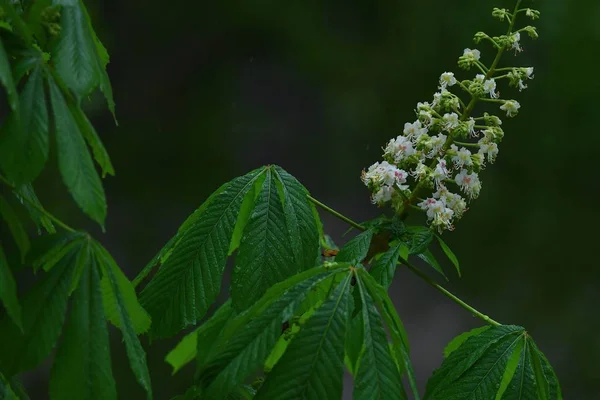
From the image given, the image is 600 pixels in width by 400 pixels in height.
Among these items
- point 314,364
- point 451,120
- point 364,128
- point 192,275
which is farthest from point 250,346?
point 364,128

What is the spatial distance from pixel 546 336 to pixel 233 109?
6.58 feet

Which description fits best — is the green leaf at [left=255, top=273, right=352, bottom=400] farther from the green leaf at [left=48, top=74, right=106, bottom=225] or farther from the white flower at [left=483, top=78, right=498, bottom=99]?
the white flower at [left=483, top=78, right=498, bottom=99]

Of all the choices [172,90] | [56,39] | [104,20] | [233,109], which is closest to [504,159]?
[233,109]

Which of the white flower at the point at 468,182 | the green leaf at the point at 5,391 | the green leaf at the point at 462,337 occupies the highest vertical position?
the white flower at the point at 468,182

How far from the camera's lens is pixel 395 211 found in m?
0.98

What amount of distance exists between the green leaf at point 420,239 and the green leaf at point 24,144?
41 cm

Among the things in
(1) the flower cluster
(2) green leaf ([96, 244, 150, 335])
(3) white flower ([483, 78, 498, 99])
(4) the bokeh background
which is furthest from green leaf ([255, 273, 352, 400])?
(4) the bokeh background

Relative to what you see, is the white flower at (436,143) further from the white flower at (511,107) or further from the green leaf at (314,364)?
the green leaf at (314,364)

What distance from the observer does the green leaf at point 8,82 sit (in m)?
0.62

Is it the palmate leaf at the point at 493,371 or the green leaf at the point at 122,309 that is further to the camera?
the palmate leaf at the point at 493,371

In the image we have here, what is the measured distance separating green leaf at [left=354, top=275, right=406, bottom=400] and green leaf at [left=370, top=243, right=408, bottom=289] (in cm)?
13

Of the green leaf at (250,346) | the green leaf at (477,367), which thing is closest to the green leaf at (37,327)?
the green leaf at (250,346)

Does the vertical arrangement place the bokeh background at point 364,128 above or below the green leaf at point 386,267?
below

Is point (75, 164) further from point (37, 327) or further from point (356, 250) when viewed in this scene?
point (356, 250)
